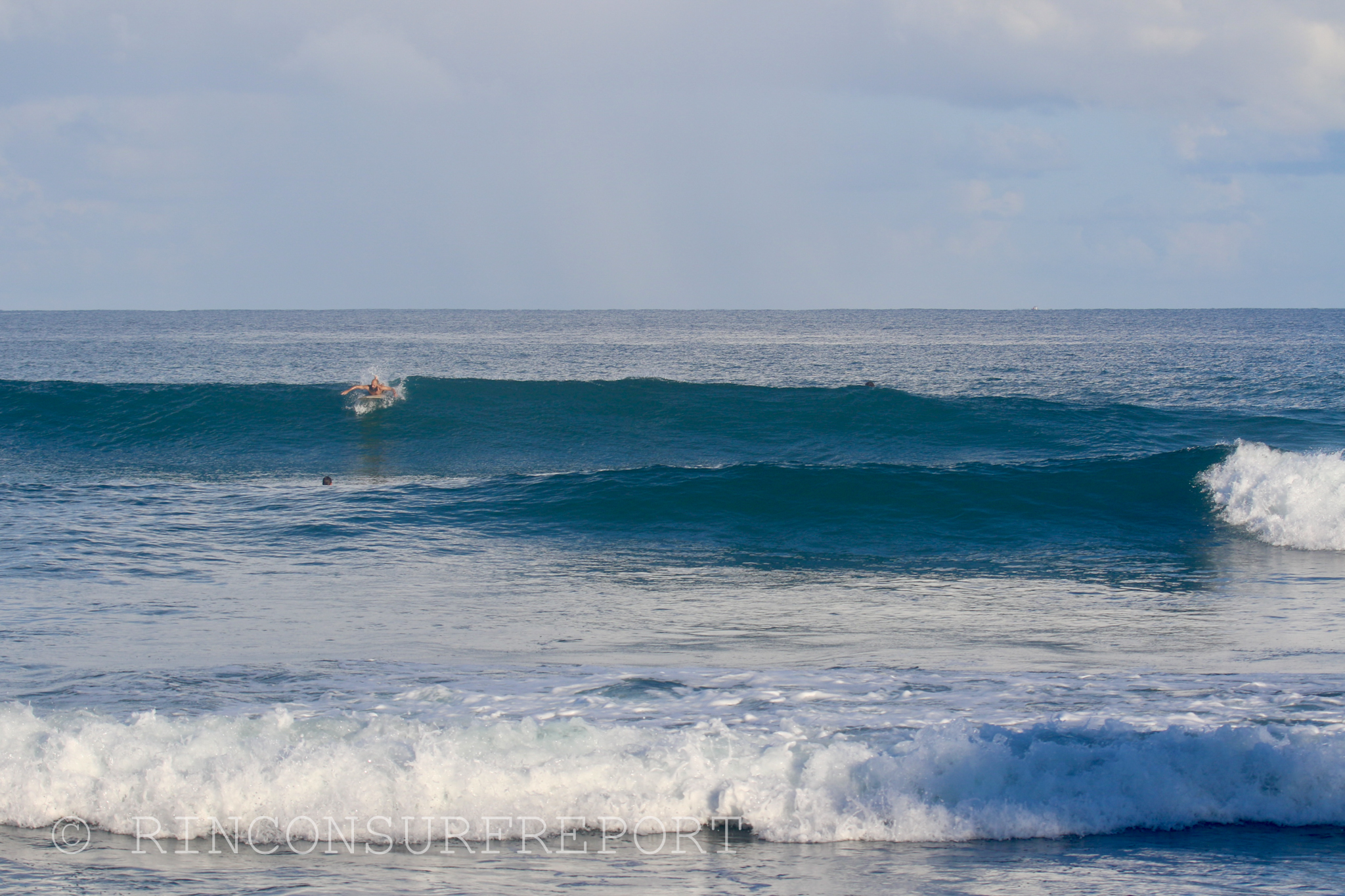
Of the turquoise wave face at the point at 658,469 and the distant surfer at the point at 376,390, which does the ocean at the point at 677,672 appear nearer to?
the turquoise wave face at the point at 658,469

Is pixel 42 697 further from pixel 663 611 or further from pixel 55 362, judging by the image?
pixel 55 362

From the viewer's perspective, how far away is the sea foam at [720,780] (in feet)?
15.9

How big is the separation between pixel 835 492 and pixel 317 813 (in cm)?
1188

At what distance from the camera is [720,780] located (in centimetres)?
502

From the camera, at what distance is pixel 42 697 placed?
6281mm

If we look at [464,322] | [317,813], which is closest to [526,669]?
[317,813]

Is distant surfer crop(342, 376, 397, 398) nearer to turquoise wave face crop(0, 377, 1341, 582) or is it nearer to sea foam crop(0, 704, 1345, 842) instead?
turquoise wave face crop(0, 377, 1341, 582)

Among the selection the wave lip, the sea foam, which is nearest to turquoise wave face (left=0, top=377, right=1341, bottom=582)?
the wave lip

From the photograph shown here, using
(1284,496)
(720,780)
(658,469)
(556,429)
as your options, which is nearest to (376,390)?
(556,429)

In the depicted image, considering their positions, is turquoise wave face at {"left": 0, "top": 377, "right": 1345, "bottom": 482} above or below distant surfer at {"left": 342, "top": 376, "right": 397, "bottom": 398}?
below

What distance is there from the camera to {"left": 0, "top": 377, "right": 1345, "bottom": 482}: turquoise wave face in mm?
21516

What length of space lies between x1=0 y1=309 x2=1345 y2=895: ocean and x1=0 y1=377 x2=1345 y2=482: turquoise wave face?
0.41m

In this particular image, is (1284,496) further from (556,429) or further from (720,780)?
(556,429)

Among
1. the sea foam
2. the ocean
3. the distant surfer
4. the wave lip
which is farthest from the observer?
Result: the distant surfer
